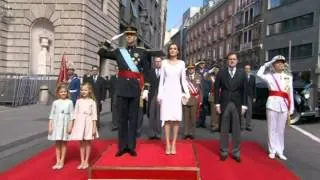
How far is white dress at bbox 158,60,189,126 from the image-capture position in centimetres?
954

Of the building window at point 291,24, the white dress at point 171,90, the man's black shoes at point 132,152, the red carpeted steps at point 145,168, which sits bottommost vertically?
the red carpeted steps at point 145,168

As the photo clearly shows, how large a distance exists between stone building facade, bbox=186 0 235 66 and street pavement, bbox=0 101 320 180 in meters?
59.3

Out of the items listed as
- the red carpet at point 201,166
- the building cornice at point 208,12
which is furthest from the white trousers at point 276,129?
the building cornice at point 208,12

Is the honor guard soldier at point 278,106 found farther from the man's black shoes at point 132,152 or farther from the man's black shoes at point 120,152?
the man's black shoes at point 120,152

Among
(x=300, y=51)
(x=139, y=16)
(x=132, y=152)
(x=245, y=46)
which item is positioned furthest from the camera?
(x=245, y=46)

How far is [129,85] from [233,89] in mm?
2038

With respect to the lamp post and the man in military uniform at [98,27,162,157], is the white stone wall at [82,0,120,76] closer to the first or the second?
the lamp post

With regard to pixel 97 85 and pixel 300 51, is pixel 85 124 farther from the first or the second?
pixel 300 51

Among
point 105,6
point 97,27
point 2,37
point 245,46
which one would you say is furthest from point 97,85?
point 245,46

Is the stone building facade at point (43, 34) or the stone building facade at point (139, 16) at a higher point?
the stone building facade at point (139, 16)

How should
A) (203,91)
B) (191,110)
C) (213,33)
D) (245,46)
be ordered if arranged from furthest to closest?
1. (213,33)
2. (245,46)
3. (203,91)
4. (191,110)

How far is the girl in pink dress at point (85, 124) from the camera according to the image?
940cm

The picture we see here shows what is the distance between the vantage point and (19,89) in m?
26.8

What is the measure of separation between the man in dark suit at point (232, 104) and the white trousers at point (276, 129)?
86cm
